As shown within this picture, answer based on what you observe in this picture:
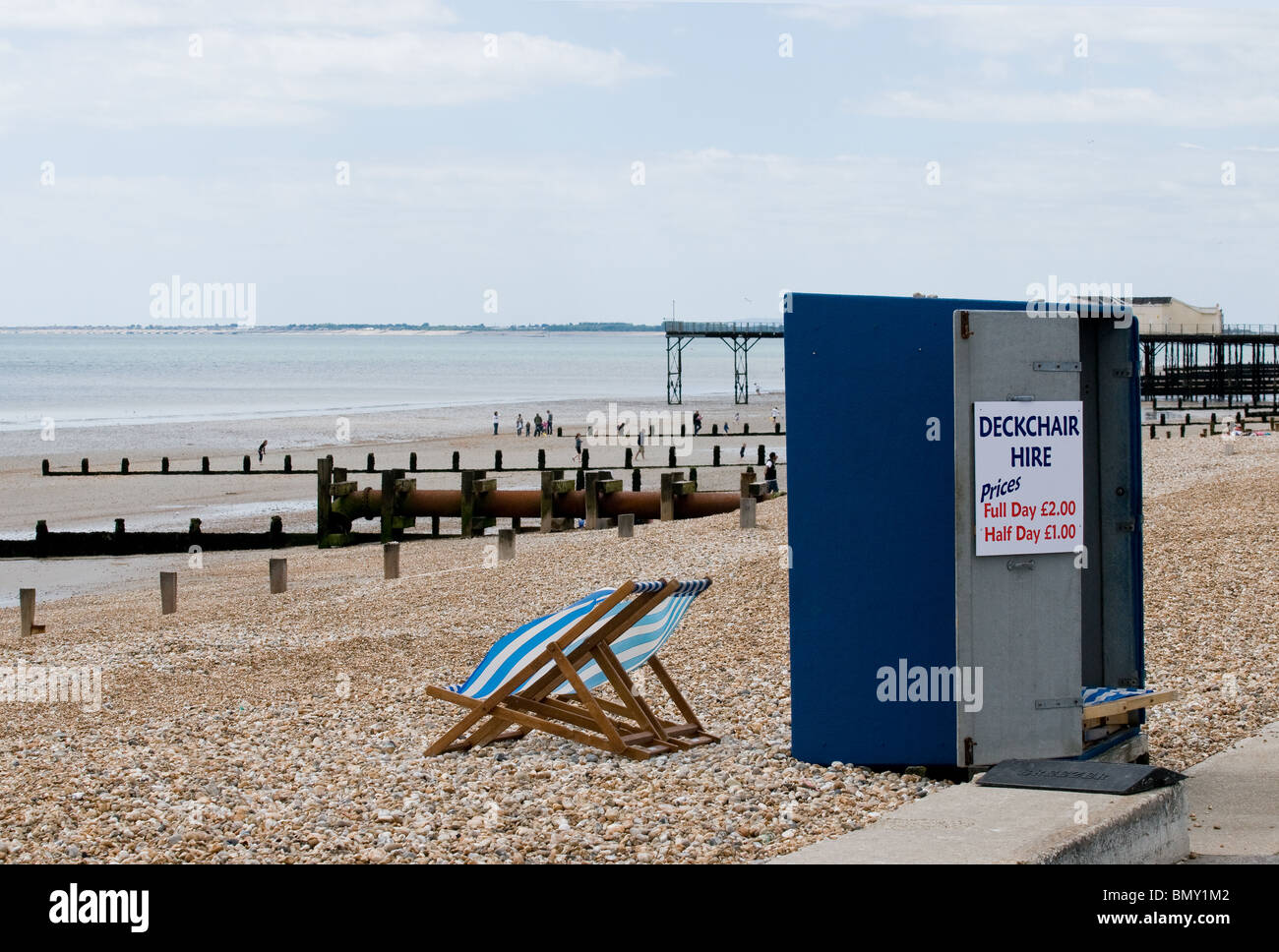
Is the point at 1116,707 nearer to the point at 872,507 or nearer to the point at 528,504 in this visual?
the point at 872,507

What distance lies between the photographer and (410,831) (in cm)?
517

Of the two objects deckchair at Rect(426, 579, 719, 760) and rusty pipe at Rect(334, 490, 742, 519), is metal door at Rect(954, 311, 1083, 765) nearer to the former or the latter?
deckchair at Rect(426, 579, 719, 760)

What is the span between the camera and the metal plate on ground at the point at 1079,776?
4.85 m

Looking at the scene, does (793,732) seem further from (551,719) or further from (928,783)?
(551,719)

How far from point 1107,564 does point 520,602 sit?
23.3 ft

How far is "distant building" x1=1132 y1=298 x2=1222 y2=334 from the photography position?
9375 cm

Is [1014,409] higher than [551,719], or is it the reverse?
[1014,409]

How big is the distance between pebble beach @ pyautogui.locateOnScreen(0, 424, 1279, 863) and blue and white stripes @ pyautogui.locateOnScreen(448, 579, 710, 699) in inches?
13.5

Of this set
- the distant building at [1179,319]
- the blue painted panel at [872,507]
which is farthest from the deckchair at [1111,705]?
the distant building at [1179,319]

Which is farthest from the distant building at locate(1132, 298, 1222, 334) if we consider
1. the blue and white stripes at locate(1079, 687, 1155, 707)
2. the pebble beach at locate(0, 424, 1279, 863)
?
the blue and white stripes at locate(1079, 687, 1155, 707)

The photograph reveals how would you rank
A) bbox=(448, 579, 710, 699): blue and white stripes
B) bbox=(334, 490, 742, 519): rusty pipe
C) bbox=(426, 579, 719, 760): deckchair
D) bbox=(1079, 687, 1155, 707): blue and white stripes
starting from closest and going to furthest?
bbox=(1079, 687, 1155, 707): blue and white stripes, bbox=(426, 579, 719, 760): deckchair, bbox=(448, 579, 710, 699): blue and white stripes, bbox=(334, 490, 742, 519): rusty pipe

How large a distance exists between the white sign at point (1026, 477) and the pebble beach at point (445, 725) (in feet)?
3.49

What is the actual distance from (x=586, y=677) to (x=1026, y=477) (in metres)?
2.28
